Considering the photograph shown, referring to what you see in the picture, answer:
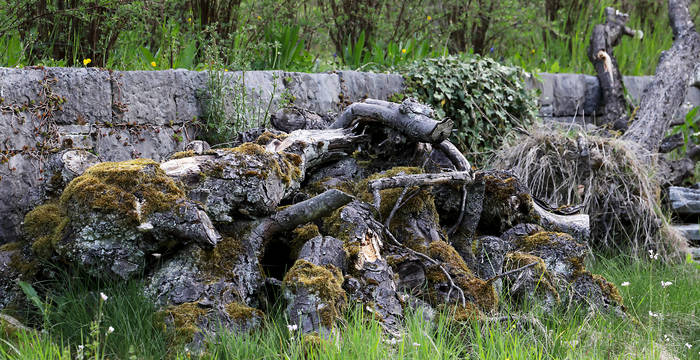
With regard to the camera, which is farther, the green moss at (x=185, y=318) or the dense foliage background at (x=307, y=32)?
the dense foliage background at (x=307, y=32)

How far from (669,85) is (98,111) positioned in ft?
17.8

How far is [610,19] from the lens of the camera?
7375 millimetres

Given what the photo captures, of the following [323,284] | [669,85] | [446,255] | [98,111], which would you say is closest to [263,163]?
[323,284]

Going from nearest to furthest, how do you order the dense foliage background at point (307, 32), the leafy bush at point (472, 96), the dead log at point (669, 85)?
the dense foliage background at point (307, 32), the leafy bush at point (472, 96), the dead log at point (669, 85)

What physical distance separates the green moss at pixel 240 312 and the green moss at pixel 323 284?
18 cm

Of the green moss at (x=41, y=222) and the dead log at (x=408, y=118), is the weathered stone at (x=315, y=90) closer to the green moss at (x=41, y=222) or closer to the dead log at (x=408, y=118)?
the dead log at (x=408, y=118)

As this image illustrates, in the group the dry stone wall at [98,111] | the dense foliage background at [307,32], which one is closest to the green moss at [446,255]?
the dry stone wall at [98,111]

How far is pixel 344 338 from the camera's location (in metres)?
2.39

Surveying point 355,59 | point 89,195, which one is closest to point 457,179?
point 89,195

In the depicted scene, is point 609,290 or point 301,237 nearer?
point 301,237

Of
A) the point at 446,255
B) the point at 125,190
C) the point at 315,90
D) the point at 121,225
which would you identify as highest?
the point at 315,90

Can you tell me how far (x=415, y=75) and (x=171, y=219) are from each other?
339 centimetres

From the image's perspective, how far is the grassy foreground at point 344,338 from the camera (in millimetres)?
2334

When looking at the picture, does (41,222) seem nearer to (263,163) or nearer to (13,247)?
(13,247)
